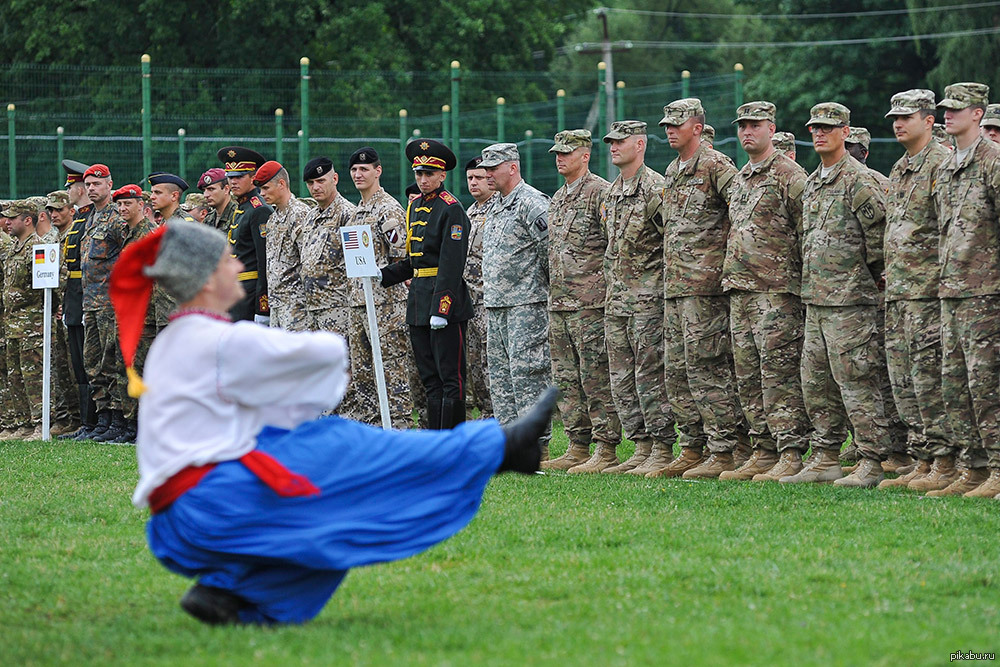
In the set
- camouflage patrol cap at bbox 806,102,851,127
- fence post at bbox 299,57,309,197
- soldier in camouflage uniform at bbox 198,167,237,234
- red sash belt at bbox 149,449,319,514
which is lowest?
red sash belt at bbox 149,449,319,514

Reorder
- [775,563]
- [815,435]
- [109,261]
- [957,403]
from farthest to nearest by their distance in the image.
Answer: [109,261], [815,435], [957,403], [775,563]

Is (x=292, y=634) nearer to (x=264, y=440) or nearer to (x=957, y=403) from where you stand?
(x=264, y=440)

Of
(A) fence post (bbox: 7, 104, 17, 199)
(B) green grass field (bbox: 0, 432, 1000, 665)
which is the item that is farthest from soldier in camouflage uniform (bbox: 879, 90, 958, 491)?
(A) fence post (bbox: 7, 104, 17, 199)

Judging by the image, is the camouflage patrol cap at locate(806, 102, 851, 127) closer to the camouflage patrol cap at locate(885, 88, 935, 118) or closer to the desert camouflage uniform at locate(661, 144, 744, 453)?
the camouflage patrol cap at locate(885, 88, 935, 118)

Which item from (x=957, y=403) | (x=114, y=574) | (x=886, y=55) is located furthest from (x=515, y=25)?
(x=114, y=574)

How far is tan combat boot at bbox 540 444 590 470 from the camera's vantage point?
12.0 m

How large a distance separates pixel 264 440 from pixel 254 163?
8079mm

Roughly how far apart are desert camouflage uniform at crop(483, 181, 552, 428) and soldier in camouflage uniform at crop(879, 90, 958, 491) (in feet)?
10.3

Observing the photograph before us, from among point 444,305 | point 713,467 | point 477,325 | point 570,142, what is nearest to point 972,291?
point 713,467

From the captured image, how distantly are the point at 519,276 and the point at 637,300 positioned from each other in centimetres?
120

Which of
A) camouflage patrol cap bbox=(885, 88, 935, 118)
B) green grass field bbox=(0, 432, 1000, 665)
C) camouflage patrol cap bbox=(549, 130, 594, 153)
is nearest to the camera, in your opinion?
green grass field bbox=(0, 432, 1000, 665)

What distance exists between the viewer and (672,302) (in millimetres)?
11031

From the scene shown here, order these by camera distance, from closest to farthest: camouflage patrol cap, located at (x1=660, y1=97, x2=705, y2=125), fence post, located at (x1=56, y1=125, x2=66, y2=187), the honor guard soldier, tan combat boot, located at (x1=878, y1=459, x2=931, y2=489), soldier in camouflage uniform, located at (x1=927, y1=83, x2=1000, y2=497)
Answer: soldier in camouflage uniform, located at (x1=927, y1=83, x2=1000, y2=497) < tan combat boot, located at (x1=878, y1=459, x2=931, y2=489) < camouflage patrol cap, located at (x1=660, y1=97, x2=705, y2=125) < the honor guard soldier < fence post, located at (x1=56, y1=125, x2=66, y2=187)

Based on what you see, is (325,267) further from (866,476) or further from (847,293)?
(866,476)
